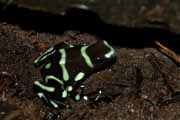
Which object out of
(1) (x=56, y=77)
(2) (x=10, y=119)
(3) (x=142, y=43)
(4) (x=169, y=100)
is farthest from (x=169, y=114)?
(2) (x=10, y=119)

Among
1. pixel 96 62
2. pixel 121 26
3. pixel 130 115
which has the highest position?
pixel 121 26

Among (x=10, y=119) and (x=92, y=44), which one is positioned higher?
(x=92, y=44)

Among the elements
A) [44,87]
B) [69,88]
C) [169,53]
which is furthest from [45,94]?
[169,53]

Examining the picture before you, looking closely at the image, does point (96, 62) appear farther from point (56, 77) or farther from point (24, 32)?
point (24, 32)

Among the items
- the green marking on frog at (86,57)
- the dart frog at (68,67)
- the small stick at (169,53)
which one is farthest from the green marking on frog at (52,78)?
the small stick at (169,53)

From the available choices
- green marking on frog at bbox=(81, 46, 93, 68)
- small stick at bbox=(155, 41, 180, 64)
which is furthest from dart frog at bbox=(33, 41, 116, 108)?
small stick at bbox=(155, 41, 180, 64)

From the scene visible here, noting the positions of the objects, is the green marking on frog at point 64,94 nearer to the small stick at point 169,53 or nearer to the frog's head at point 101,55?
the frog's head at point 101,55

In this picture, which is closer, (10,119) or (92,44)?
(10,119)
